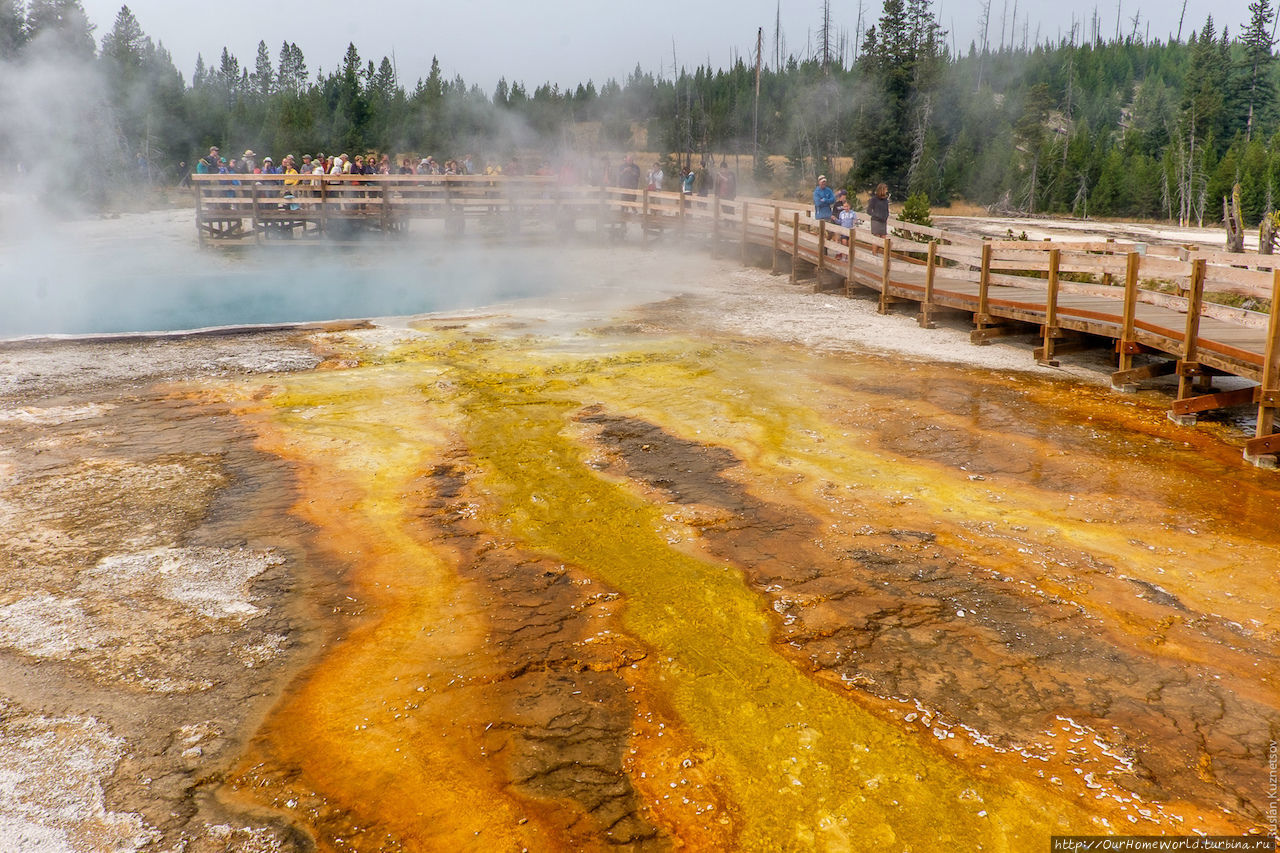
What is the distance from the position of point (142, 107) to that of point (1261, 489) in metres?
44.6

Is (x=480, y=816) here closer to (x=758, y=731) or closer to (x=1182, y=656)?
(x=758, y=731)

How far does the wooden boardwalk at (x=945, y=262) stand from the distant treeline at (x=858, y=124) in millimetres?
13131

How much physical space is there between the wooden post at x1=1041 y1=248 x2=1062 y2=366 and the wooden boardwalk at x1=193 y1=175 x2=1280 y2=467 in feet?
0.04

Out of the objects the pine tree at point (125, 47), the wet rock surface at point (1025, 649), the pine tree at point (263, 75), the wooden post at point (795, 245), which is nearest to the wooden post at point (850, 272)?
the wooden post at point (795, 245)

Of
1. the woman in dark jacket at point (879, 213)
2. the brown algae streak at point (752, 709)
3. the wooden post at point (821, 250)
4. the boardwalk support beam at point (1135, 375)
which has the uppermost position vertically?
the woman in dark jacket at point (879, 213)

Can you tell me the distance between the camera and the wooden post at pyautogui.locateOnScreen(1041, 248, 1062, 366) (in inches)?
366

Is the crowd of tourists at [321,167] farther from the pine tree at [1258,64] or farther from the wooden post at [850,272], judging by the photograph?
the pine tree at [1258,64]

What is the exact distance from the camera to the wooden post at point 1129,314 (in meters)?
8.14

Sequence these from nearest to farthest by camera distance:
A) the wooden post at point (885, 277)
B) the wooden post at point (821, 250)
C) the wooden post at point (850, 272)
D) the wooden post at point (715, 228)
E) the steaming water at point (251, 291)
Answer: the wooden post at point (885, 277), the wooden post at point (850, 272), the steaming water at point (251, 291), the wooden post at point (821, 250), the wooden post at point (715, 228)

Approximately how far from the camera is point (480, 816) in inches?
125

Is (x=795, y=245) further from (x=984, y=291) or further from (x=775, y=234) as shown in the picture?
(x=984, y=291)

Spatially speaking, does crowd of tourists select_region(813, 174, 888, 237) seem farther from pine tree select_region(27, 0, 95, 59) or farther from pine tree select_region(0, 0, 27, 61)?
pine tree select_region(27, 0, 95, 59)

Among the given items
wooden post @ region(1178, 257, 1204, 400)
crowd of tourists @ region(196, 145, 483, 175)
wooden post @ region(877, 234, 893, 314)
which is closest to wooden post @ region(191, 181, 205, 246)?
crowd of tourists @ region(196, 145, 483, 175)

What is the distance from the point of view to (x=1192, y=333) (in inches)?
293
